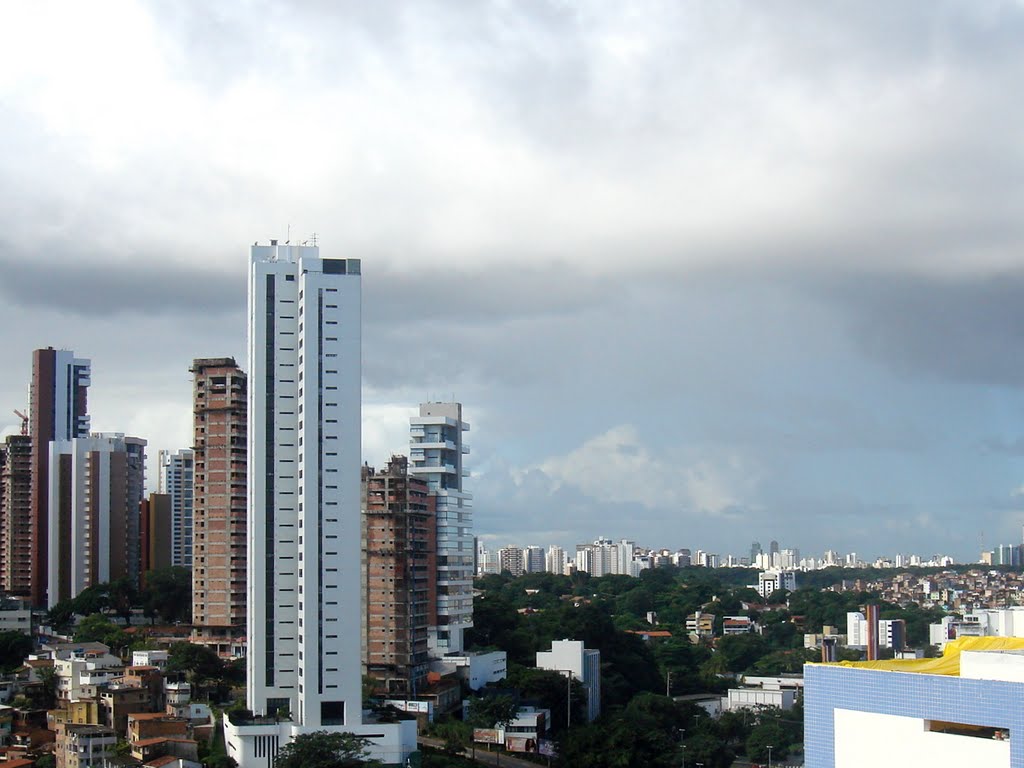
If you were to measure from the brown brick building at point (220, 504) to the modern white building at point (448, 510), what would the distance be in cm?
629

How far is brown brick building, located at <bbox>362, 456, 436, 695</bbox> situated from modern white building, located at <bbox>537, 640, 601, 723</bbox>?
4210 mm

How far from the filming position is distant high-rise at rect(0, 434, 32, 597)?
54219mm

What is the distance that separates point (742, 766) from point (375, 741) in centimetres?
1448

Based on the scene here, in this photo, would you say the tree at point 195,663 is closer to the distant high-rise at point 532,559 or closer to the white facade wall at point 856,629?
the white facade wall at point 856,629

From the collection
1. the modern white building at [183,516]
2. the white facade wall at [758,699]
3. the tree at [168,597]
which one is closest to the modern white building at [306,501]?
the tree at [168,597]

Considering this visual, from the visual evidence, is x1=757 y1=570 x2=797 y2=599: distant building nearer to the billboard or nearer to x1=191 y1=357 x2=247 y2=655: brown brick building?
x1=191 y1=357 x2=247 y2=655: brown brick building

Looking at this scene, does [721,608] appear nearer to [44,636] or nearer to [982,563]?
[44,636]

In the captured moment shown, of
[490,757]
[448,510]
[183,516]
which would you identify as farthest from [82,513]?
[490,757]

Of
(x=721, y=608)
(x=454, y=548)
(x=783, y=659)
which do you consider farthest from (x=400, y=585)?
(x=721, y=608)

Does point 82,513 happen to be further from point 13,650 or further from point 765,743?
point 765,743

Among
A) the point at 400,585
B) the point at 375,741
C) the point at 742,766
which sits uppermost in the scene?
the point at 400,585

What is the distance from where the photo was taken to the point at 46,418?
57.4 meters

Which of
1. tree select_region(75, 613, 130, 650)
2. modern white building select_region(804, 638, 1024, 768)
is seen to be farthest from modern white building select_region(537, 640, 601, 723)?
modern white building select_region(804, 638, 1024, 768)

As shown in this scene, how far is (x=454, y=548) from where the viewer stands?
43750 millimetres
